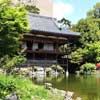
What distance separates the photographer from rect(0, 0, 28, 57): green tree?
18.1 m

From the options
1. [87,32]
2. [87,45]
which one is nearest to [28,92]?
[87,45]

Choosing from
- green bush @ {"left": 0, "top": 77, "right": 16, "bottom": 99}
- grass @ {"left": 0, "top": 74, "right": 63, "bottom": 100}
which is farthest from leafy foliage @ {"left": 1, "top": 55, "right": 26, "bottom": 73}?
green bush @ {"left": 0, "top": 77, "right": 16, "bottom": 99}

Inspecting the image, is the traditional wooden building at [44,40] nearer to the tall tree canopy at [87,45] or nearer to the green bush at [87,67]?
the tall tree canopy at [87,45]

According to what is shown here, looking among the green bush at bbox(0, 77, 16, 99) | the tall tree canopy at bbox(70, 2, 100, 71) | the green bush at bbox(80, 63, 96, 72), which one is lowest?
the green bush at bbox(80, 63, 96, 72)

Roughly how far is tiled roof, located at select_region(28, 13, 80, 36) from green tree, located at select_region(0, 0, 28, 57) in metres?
8.10

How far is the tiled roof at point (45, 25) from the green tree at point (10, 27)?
8099 mm

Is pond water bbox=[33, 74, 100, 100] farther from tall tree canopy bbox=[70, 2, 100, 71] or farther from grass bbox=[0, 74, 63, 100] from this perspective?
tall tree canopy bbox=[70, 2, 100, 71]

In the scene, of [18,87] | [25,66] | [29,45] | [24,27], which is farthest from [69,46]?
[18,87]

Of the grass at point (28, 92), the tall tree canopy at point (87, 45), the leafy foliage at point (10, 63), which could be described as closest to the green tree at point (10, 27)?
the leafy foliage at point (10, 63)

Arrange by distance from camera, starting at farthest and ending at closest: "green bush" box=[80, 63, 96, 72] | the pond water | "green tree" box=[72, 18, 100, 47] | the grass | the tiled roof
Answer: "green tree" box=[72, 18, 100, 47] → the tiled roof → "green bush" box=[80, 63, 96, 72] → the pond water → the grass

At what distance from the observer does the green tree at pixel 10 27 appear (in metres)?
18.1

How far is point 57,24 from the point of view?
1394 inches

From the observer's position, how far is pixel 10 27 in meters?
19.8

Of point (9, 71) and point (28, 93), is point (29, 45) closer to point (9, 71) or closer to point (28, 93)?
point (9, 71)
